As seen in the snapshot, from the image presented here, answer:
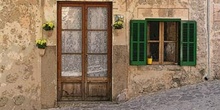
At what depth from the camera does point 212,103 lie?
878cm

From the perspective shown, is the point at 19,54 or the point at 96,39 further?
the point at 96,39

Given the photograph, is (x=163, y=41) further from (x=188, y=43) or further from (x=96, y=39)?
(x=96, y=39)

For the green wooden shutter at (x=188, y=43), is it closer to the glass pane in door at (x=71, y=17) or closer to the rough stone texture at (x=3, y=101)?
the glass pane in door at (x=71, y=17)

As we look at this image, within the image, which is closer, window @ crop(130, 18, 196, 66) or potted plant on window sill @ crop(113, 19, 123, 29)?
potted plant on window sill @ crop(113, 19, 123, 29)

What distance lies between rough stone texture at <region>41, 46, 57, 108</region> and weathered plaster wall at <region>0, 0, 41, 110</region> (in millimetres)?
139

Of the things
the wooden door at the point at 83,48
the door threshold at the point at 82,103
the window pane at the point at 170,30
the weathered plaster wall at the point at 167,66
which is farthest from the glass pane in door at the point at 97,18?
the door threshold at the point at 82,103

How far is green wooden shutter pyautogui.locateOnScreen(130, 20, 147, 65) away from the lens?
10.1m

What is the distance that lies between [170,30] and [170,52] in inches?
20.8

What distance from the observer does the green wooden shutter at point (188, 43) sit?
33.6ft

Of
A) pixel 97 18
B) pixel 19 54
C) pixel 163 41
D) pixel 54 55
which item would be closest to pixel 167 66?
pixel 163 41

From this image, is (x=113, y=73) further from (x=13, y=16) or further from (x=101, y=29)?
(x=13, y=16)

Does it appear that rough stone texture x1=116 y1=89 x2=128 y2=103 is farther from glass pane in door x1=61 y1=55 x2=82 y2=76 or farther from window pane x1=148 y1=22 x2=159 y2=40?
window pane x1=148 y1=22 x2=159 y2=40

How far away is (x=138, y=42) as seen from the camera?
10164 millimetres

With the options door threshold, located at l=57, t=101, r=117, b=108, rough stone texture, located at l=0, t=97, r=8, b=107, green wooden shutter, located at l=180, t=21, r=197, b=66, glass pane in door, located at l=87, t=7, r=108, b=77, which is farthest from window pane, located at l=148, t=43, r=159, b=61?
rough stone texture, located at l=0, t=97, r=8, b=107
